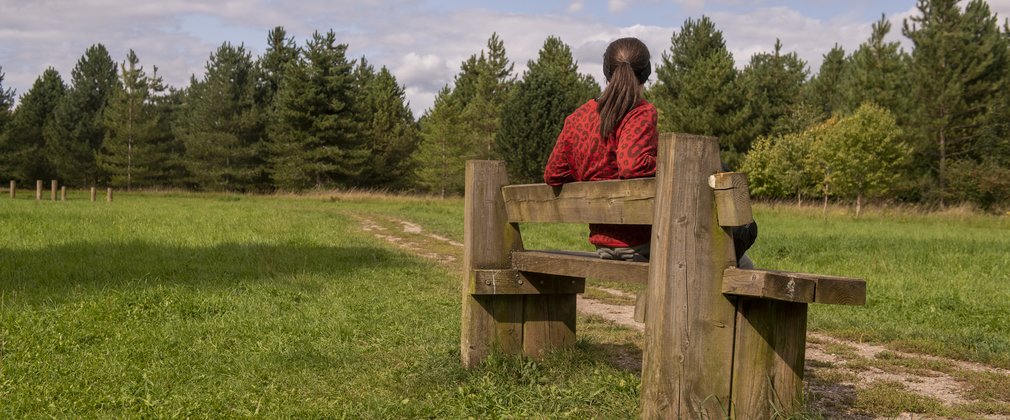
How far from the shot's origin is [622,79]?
4.30m


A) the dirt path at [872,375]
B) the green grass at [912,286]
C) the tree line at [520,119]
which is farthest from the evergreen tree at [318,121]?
the dirt path at [872,375]

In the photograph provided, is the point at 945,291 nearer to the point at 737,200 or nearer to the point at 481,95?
the point at 737,200

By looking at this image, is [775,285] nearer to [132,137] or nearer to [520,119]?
[520,119]

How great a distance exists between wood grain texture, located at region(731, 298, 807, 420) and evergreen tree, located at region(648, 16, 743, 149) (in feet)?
148

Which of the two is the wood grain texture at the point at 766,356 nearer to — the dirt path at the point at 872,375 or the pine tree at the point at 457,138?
the dirt path at the point at 872,375

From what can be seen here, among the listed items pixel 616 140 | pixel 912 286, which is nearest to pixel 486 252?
pixel 616 140

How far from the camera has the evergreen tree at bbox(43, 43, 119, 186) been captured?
62.7 m

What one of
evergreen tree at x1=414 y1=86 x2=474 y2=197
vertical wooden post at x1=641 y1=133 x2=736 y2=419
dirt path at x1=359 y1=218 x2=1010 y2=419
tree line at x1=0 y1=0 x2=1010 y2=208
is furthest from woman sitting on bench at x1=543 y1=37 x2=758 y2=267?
evergreen tree at x1=414 y1=86 x2=474 y2=197

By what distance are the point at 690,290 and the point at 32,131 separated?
72.2m

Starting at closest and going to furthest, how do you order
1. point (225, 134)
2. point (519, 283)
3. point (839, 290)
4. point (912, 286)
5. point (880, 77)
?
point (839, 290) → point (519, 283) → point (912, 286) → point (880, 77) → point (225, 134)

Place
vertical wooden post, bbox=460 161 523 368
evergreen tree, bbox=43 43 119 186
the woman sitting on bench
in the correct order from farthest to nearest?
1. evergreen tree, bbox=43 43 119 186
2. vertical wooden post, bbox=460 161 523 368
3. the woman sitting on bench

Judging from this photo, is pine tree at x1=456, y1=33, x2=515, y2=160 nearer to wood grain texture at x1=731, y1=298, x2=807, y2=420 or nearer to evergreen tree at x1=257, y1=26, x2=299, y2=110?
evergreen tree at x1=257, y1=26, x2=299, y2=110

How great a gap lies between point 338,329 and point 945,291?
25.6 feet

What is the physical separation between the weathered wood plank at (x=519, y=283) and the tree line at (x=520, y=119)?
35689mm
